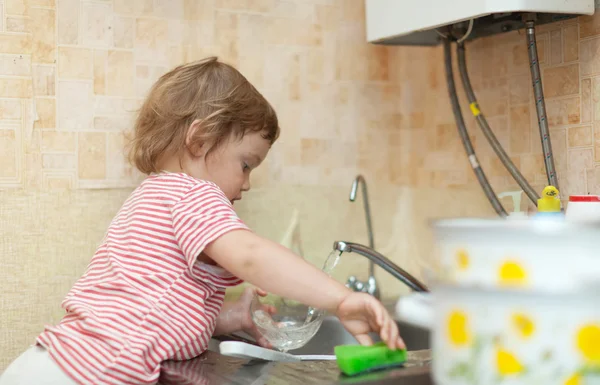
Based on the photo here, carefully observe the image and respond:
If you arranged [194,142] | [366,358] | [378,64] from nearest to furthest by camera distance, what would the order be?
[366,358]
[194,142]
[378,64]

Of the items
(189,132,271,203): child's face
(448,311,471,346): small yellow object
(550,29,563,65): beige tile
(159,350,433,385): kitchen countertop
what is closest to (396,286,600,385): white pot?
(448,311,471,346): small yellow object

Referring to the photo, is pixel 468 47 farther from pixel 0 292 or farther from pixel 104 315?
pixel 0 292

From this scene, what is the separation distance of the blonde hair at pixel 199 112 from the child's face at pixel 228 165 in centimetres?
2

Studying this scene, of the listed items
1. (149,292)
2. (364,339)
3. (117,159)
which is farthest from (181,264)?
(117,159)

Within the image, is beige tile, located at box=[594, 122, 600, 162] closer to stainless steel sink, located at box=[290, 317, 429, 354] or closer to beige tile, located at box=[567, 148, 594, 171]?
beige tile, located at box=[567, 148, 594, 171]

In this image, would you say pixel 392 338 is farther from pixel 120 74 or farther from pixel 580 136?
pixel 120 74

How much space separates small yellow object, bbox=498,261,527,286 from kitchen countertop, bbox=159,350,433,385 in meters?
0.29

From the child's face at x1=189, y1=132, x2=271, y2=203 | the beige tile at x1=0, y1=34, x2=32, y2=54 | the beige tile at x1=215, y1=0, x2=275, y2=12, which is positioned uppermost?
the beige tile at x1=215, y1=0, x2=275, y2=12

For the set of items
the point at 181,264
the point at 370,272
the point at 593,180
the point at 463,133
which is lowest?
the point at 370,272

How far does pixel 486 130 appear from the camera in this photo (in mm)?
1604

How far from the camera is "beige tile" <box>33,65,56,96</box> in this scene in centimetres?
156

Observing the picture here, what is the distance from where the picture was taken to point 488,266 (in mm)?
715

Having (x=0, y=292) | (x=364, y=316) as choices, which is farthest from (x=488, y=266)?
(x=0, y=292)

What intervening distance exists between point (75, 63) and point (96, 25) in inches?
3.9
